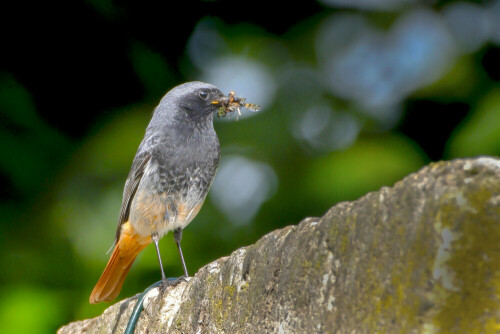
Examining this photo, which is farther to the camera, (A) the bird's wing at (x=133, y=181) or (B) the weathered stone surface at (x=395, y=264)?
(A) the bird's wing at (x=133, y=181)

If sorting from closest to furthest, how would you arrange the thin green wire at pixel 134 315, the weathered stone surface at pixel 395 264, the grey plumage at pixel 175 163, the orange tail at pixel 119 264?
the weathered stone surface at pixel 395 264, the thin green wire at pixel 134 315, the grey plumage at pixel 175 163, the orange tail at pixel 119 264

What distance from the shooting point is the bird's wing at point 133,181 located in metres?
3.86

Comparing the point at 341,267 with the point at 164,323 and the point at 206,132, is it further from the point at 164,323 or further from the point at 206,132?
the point at 206,132

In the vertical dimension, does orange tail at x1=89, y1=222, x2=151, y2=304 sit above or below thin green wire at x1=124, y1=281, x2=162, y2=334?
below

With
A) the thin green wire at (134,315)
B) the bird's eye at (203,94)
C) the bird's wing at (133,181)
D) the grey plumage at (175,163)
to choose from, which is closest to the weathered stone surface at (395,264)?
the thin green wire at (134,315)

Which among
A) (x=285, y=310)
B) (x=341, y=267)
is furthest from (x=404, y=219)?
(x=285, y=310)

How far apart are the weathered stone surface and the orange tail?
2.14 meters

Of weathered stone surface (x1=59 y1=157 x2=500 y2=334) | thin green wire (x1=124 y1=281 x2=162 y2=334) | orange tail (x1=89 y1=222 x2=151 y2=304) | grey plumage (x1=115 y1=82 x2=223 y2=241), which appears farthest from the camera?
orange tail (x1=89 y1=222 x2=151 y2=304)

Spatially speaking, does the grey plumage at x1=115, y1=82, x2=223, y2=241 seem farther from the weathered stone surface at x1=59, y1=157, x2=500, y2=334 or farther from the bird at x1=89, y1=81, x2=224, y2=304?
A: the weathered stone surface at x1=59, y1=157, x2=500, y2=334

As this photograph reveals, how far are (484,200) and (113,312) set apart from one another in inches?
83.4

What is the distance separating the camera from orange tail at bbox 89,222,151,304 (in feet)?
13.0

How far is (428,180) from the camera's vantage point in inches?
51.0

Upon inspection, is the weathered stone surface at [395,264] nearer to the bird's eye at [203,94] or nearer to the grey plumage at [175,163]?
the grey plumage at [175,163]

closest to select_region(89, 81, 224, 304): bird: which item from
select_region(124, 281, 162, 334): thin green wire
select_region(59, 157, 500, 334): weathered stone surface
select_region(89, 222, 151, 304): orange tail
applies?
select_region(89, 222, 151, 304): orange tail
